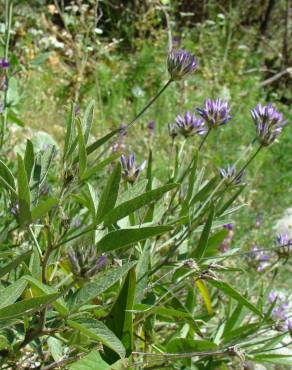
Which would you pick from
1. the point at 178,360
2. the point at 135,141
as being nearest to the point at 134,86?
the point at 135,141

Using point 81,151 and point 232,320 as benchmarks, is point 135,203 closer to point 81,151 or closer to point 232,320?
point 81,151

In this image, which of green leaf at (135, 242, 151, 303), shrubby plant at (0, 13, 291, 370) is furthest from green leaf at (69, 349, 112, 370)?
green leaf at (135, 242, 151, 303)

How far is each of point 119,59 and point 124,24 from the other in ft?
2.24

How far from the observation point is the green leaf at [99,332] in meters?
0.92

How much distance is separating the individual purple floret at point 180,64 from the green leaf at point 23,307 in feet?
2.09

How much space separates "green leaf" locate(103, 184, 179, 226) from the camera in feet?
2.98

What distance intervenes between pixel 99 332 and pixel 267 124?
62cm

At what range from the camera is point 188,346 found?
1.29 metres

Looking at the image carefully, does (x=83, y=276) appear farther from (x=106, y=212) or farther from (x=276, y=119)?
(x=276, y=119)

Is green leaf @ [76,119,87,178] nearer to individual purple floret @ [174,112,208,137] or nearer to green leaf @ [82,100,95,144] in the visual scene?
green leaf @ [82,100,95,144]

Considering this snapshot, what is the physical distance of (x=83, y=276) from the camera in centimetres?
77

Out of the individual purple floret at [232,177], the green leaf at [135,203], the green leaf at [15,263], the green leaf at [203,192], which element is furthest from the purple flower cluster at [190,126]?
the green leaf at [15,263]

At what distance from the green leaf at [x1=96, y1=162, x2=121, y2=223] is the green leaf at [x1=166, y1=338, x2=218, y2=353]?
17.1 inches

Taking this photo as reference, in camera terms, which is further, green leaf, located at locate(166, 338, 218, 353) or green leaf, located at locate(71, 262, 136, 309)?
green leaf, located at locate(166, 338, 218, 353)
